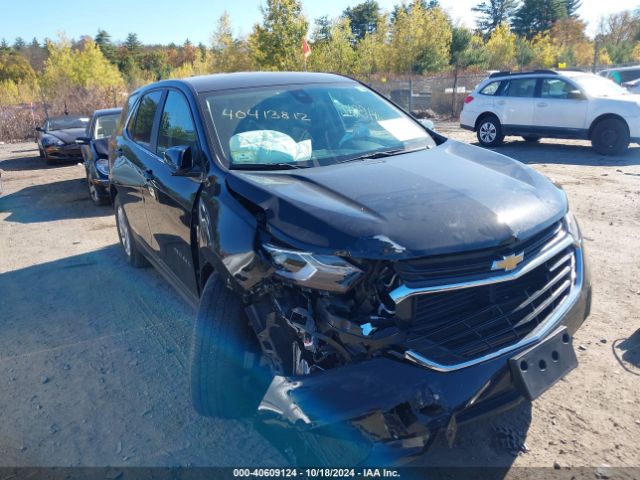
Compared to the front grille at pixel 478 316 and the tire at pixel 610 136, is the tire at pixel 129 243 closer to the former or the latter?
the front grille at pixel 478 316

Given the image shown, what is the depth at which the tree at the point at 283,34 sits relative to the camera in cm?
2898

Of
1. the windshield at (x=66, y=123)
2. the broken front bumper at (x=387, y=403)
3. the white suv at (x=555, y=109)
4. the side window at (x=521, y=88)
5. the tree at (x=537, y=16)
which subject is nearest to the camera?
the broken front bumper at (x=387, y=403)

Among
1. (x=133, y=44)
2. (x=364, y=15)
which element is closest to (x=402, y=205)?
(x=364, y=15)

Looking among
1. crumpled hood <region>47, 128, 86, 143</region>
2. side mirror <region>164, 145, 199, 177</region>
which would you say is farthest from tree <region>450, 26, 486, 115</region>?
side mirror <region>164, 145, 199, 177</region>

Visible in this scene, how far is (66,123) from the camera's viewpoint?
1427 centimetres

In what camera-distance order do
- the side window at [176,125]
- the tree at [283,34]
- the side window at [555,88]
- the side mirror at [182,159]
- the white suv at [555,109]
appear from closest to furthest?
the side mirror at [182,159] < the side window at [176,125] < the white suv at [555,109] < the side window at [555,88] < the tree at [283,34]

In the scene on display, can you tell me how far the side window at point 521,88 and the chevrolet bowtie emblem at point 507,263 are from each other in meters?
11.0

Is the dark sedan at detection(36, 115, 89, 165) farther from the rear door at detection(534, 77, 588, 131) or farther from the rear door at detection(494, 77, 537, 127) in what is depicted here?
the rear door at detection(534, 77, 588, 131)

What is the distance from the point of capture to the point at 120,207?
216 inches

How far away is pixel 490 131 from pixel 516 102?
3.03 ft

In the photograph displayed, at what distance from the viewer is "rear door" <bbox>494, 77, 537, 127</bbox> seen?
1197 centimetres

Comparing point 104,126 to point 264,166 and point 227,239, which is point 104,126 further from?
point 227,239

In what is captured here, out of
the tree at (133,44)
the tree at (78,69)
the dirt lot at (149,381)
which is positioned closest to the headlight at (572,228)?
the dirt lot at (149,381)

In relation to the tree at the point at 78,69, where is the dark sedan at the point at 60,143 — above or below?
below
